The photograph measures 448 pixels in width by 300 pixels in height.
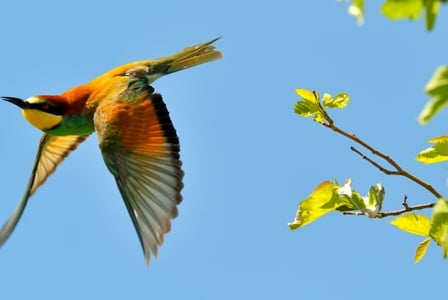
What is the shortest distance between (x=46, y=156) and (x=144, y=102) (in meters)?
1.64

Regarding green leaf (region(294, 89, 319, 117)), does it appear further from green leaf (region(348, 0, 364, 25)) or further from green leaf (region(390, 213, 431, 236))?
green leaf (region(348, 0, 364, 25))

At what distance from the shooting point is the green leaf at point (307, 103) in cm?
316

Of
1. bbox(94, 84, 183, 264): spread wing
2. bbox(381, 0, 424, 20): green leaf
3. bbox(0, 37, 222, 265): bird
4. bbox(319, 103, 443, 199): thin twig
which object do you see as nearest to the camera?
bbox(381, 0, 424, 20): green leaf

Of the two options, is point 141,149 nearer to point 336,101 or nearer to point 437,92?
point 336,101

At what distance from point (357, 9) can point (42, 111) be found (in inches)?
219

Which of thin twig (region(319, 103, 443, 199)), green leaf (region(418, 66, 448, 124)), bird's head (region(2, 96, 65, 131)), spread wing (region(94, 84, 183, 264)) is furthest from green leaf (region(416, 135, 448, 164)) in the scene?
bird's head (region(2, 96, 65, 131))

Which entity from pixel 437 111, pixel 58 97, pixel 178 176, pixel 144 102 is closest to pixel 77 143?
pixel 58 97

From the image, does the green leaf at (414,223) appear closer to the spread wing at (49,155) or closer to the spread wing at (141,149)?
the spread wing at (141,149)

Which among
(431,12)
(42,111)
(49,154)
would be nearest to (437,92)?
(431,12)

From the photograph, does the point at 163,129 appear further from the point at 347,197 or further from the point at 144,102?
the point at 347,197

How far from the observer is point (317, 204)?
8.83 ft

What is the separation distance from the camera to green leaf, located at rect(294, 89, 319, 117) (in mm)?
3162

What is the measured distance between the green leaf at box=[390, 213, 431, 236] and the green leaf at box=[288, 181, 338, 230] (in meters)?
0.20

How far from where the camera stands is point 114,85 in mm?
6547
